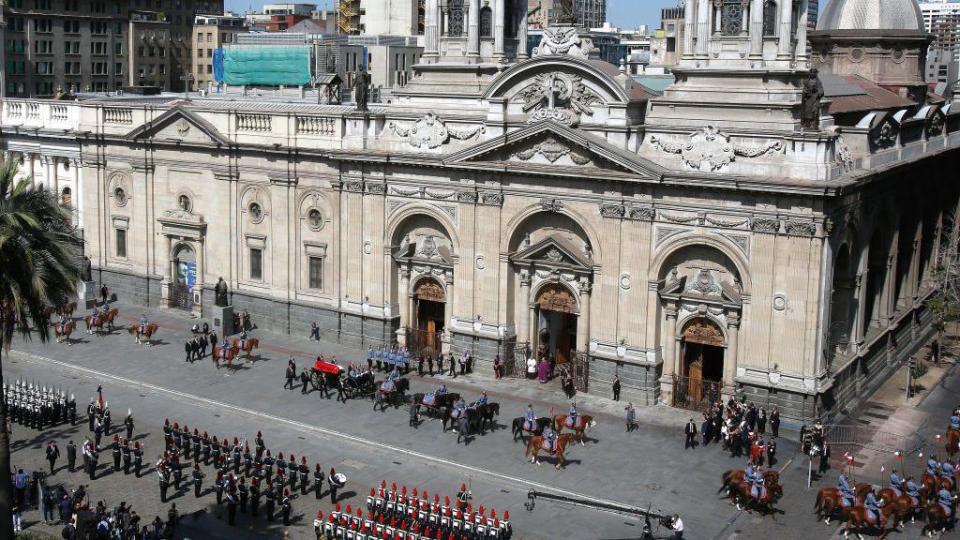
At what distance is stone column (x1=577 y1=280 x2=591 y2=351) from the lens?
5612 cm

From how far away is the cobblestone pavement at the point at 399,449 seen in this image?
41.3 meters

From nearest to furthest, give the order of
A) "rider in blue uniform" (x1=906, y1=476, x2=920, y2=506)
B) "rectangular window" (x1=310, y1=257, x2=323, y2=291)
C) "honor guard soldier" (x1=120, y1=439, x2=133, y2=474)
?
"rider in blue uniform" (x1=906, y1=476, x2=920, y2=506)
"honor guard soldier" (x1=120, y1=439, x2=133, y2=474)
"rectangular window" (x1=310, y1=257, x2=323, y2=291)

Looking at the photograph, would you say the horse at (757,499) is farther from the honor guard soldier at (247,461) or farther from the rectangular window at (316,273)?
the rectangular window at (316,273)

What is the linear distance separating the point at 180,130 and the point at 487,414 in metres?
30.3

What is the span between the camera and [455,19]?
64.8 m

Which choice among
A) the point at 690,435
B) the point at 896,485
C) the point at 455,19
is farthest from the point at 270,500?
the point at 455,19

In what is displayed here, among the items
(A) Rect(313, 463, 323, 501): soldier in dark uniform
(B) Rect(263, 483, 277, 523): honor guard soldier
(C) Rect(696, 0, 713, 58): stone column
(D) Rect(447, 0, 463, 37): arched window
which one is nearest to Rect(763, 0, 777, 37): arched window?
(C) Rect(696, 0, 713, 58): stone column

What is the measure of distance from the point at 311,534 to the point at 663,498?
43.3ft

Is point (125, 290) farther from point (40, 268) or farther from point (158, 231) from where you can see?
point (40, 268)

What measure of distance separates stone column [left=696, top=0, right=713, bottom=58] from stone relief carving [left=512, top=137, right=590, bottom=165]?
7556 millimetres

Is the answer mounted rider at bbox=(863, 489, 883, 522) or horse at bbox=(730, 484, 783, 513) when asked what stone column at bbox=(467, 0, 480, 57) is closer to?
horse at bbox=(730, 484, 783, 513)

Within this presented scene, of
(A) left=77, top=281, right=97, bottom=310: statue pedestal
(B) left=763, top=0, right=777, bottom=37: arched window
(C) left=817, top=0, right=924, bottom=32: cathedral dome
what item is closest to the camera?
(B) left=763, top=0, right=777, bottom=37: arched window

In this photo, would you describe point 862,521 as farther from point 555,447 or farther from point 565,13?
point 565,13

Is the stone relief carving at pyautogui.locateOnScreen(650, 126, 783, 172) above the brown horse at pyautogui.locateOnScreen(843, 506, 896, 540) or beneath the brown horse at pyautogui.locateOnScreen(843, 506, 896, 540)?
above
